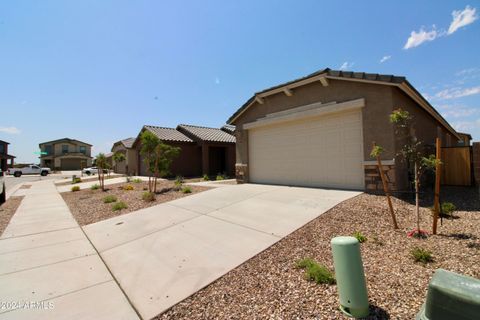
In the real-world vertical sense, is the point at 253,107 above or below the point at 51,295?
above

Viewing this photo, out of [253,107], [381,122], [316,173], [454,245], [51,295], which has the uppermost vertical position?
[253,107]

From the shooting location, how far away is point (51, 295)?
3477 mm

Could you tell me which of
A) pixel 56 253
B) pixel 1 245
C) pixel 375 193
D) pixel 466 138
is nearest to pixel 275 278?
pixel 56 253

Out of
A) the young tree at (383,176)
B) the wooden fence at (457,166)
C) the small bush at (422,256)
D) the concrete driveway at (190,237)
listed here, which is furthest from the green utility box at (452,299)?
the wooden fence at (457,166)

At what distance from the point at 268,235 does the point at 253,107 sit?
8313 mm

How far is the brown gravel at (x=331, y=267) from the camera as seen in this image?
2.88m

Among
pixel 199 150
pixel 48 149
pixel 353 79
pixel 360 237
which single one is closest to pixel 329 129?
pixel 353 79

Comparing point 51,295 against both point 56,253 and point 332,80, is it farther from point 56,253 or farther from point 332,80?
point 332,80

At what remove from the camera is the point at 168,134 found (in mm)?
21328

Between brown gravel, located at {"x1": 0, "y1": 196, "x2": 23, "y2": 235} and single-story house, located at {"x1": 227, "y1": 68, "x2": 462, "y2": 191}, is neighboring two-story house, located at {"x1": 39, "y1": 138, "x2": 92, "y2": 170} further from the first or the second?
single-story house, located at {"x1": 227, "y1": 68, "x2": 462, "y2": 191}

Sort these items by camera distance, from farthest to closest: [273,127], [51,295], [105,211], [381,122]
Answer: [273,127], [105,211], [381,122], [51,295]

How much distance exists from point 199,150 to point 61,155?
48.5 metres

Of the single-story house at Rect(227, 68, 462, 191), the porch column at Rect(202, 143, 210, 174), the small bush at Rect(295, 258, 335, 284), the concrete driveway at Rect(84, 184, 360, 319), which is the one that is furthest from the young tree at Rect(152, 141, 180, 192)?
the small bush at Rect(295, 258, 335, 284)

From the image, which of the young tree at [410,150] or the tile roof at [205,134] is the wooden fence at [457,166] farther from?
the tile roof at [205,134]
